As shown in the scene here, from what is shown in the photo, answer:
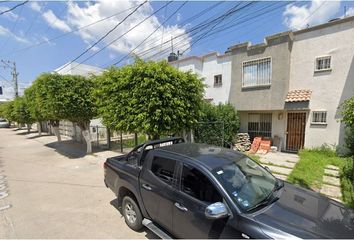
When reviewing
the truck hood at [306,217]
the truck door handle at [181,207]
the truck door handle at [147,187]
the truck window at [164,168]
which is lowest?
the truck door handle at [181,207]

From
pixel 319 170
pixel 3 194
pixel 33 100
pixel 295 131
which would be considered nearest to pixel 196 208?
pixel 3 194

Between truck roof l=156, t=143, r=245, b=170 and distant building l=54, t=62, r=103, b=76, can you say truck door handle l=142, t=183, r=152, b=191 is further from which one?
distant building l=54, t=62, r=103, b=76

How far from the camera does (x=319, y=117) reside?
986 cm

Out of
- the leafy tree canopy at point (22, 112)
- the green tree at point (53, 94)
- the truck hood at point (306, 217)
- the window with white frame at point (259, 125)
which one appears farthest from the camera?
the leafy tree canopy at point (22, 112)

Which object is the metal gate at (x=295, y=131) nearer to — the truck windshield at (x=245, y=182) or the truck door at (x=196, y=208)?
the truck windshield at (x=245, y=182)

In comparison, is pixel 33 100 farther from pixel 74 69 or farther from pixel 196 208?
pixel 196 208

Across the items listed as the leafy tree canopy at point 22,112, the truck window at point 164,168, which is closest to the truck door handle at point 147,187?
the truck window at point 164,168

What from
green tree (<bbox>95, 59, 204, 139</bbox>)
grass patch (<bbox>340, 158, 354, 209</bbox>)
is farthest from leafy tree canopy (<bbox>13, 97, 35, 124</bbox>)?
grass patch (<bbox>340, 158, 354, 209</bbox>)

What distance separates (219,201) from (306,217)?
3.26 feet

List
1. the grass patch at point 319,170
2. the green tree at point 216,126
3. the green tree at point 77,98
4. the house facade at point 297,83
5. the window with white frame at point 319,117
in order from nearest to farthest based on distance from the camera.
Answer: the grass patch at point 319,170
the house facade at point 297,83
the window with white frame at point 319,117
the green tree at point 77,98
the green tree at point 216,126

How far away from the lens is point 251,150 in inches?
434

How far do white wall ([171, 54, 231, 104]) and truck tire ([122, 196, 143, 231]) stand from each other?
9.29 m

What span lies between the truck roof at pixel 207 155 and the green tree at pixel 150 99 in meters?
3.02

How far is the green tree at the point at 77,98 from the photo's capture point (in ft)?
33.2
